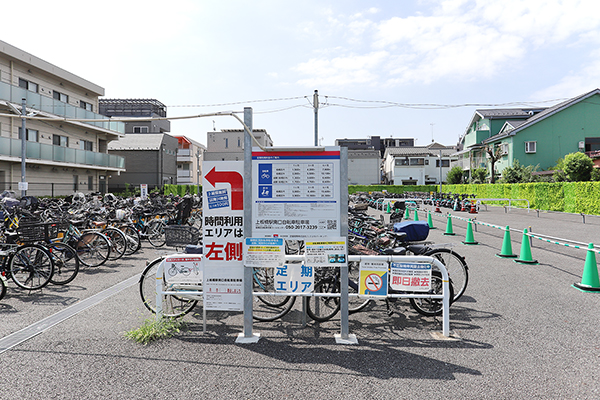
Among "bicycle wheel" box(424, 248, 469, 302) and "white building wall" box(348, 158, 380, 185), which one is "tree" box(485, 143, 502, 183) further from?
"bicycle wheel" box(424, 248, 469, 302)

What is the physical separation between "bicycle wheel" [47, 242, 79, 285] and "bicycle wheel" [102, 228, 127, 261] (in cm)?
148

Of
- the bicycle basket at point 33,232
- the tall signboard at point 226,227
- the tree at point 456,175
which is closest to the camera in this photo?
the tall signboard at point 226,227

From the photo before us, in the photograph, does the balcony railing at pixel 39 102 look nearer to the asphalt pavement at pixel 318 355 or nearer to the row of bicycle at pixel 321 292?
the asphalt pavement at pixel 318 355

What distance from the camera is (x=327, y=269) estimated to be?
457 centimetres

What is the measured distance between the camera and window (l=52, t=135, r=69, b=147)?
77.4ft

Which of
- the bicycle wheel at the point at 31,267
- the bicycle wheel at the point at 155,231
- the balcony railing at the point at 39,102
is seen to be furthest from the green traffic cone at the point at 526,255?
the balcony railing at the point at 39,102

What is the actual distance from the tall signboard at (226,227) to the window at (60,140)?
82.5ft

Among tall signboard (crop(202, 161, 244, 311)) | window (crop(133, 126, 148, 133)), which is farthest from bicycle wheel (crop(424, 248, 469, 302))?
window (crop(133, 126, 148, 133))

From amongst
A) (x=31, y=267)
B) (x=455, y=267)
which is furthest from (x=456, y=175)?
(x=31, y=267)

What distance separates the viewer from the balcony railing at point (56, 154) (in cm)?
1906

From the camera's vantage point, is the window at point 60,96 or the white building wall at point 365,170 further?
the white building wall at point 365,170

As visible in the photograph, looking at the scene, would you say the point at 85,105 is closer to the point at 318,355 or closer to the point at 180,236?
the point at 180,236

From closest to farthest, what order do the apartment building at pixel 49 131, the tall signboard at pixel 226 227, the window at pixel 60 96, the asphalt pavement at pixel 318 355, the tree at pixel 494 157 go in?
the asphalt pavement at pixel 318 355 < the tall signboard at pixel 226 227 < the apartment building at pixel 49 131 < the window at pixel 60 96 < the tree at pixel 494 157

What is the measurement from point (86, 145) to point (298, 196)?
29.1 m
